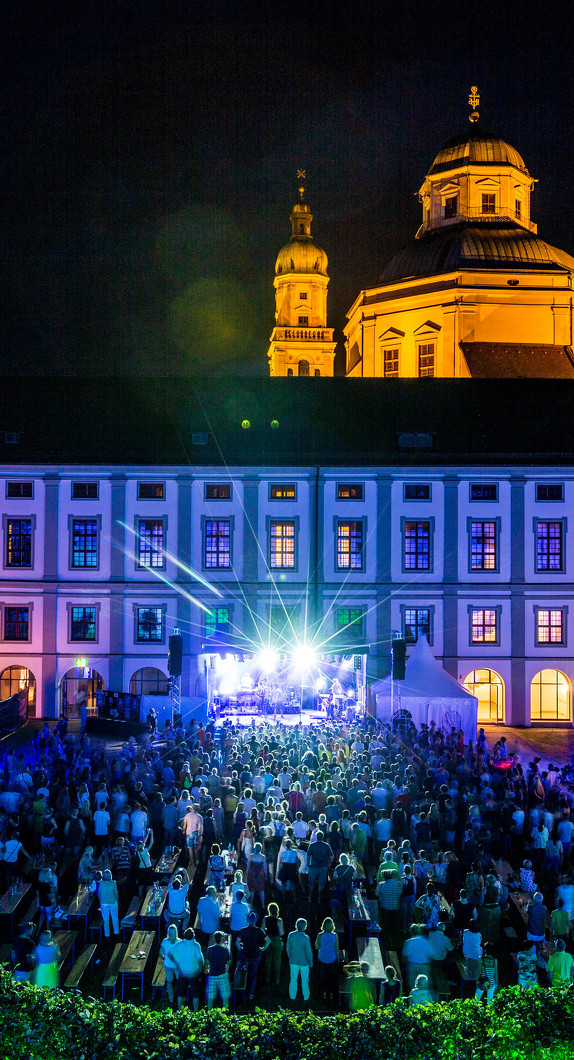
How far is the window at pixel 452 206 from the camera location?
56.7 metres

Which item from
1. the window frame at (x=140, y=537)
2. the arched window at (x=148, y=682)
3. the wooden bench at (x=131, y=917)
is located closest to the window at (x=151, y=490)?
the window frame at (x=140, y=537)

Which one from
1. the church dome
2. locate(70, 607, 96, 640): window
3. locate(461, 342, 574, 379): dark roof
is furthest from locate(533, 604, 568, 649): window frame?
the church dome

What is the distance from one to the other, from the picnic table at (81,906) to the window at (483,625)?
2362cm

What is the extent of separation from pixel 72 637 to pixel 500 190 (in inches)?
1544

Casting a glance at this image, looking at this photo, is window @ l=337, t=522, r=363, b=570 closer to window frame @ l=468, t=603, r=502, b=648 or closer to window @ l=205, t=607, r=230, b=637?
window frame @ l=468, t=603, r=502, b=648

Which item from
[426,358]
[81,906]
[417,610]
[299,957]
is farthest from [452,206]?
[299,957]

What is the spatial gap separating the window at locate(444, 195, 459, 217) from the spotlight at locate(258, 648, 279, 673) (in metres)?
34.5

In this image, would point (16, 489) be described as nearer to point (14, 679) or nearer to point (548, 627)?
point (14, 679)

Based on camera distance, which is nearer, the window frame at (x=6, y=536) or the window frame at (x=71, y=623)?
the window frame at (x=71, y=623)

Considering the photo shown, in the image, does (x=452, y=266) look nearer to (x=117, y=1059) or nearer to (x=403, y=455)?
(x=403, y=455)

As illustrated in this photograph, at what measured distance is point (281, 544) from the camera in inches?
1419

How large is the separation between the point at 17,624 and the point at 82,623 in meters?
2.52

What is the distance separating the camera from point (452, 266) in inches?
2021

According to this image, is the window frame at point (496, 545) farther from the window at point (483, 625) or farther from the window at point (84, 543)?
the window at point (84, 543)
